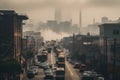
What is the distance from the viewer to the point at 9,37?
111 meters

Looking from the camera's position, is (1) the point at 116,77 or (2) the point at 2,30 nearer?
(1) the point at 116,77

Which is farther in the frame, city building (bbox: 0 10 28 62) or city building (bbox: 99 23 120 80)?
city building (bbox: 0 10 28 62)

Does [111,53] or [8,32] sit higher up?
[8,32]

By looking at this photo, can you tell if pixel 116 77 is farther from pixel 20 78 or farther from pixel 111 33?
pixel 111 33

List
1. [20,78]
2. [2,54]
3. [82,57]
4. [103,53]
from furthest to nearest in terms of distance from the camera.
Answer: [82,57]
[103,53]
[2,54]
[20,78]

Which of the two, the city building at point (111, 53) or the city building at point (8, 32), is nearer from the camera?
the city building at point (111, 53)

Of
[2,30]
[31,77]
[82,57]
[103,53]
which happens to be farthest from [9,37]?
[82,57]

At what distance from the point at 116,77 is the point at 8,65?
21.9 meters

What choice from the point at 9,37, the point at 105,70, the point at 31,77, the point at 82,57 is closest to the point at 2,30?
the point at 9,37

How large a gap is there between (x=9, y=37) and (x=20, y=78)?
18438 mm

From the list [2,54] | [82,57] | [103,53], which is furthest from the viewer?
[82,57]

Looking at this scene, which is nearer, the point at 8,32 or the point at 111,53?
the point at 111,53

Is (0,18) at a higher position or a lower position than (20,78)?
higher

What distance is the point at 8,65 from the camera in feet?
292
